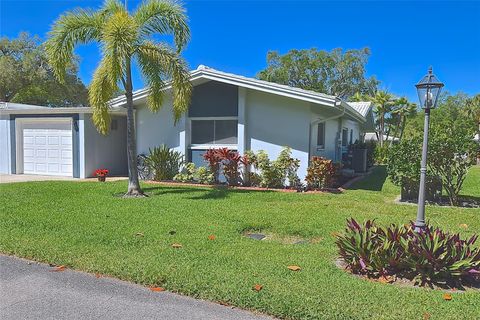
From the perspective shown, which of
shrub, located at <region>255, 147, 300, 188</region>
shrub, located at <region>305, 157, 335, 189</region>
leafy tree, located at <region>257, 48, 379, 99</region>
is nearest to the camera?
shrub, located at <region>305, 157, 335, 189</region>

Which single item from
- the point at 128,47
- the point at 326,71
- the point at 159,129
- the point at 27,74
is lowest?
the point at 159,129

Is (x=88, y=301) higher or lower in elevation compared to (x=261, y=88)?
lower

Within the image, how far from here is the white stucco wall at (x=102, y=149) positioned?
13562 mm

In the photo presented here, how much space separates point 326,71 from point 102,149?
34926 mm

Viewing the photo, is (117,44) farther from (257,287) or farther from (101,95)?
(257,287)

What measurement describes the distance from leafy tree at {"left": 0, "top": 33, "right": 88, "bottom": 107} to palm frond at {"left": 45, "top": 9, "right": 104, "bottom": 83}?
23.2 metres

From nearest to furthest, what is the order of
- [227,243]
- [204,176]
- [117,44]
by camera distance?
[227,243]
[117,44]
[204,176]

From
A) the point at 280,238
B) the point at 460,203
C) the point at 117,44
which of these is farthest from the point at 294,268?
the point at 460,203

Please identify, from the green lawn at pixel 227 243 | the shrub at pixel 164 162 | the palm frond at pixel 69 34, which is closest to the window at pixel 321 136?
the green lawn at pixel 227 243

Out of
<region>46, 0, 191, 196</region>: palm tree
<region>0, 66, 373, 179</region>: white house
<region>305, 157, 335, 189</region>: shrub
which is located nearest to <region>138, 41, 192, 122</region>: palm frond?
<region>46, 0, 191, 196</region>: palm tree

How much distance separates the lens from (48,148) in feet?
47.7

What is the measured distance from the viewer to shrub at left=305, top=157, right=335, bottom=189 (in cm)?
1073

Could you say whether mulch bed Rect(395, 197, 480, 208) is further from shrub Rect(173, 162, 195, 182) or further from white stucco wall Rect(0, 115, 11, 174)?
white stucco wall Rect(0, 115, 11, 174)

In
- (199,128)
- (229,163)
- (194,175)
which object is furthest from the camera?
(199,128)
